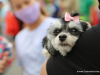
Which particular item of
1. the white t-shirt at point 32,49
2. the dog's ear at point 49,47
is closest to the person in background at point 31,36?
the white t-shirt at point 32,49

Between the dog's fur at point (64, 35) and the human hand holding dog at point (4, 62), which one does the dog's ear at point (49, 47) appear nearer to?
the dog's fur at point (64, 35)

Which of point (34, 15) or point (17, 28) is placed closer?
point (34, 15)

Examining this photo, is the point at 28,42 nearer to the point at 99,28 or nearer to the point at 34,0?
the point at 34,0

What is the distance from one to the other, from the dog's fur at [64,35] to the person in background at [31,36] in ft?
2.12

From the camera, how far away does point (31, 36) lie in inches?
67.9

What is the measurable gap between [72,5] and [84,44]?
2.31 metres

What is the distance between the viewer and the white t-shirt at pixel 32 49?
5.22 ft

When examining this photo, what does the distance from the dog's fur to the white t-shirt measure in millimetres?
628

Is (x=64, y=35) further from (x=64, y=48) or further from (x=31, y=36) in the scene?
(x=31, y=36)

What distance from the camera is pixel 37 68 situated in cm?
159

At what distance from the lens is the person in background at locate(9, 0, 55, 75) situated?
5.24ft

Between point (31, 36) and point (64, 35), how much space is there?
Answer: 92cm

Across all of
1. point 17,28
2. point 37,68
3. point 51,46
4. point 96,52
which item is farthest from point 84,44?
point 17,28

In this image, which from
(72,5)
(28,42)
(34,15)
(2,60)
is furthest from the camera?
(72,5)
